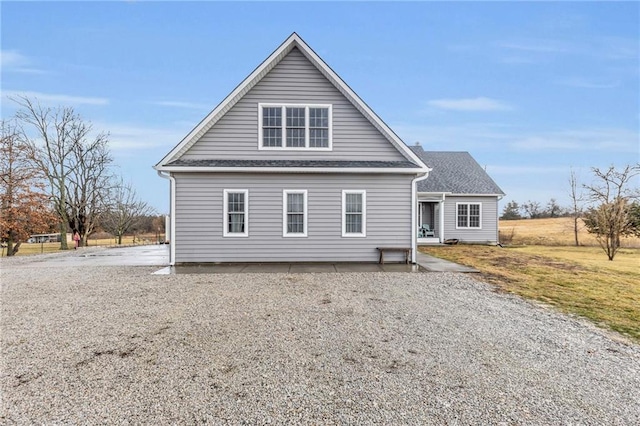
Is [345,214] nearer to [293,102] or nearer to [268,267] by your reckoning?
[268,267]

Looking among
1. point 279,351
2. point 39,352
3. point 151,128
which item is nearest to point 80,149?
point 151,128

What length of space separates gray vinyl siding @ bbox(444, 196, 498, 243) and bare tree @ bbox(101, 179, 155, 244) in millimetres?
29858

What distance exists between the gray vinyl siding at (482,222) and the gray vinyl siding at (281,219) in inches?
414

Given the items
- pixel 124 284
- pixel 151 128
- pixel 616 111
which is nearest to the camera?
pixel 124 284

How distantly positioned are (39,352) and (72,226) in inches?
1094

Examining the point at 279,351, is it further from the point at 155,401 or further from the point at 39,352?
the point at 39,352

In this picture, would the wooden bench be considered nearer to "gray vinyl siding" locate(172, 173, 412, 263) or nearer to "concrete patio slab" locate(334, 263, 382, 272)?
"gray vinyl siding" locate(172, 173, 412, 263)

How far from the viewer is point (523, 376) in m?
3.81

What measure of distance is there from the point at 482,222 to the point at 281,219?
15926 mm

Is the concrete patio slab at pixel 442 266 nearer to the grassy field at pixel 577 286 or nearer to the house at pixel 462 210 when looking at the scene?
the grassy field at pixel 577 286

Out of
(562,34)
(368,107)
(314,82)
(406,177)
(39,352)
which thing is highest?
(562,34)

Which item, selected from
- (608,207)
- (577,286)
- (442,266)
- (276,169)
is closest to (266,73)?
(276,169)

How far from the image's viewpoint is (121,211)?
106 ft

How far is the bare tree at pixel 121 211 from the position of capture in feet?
102
